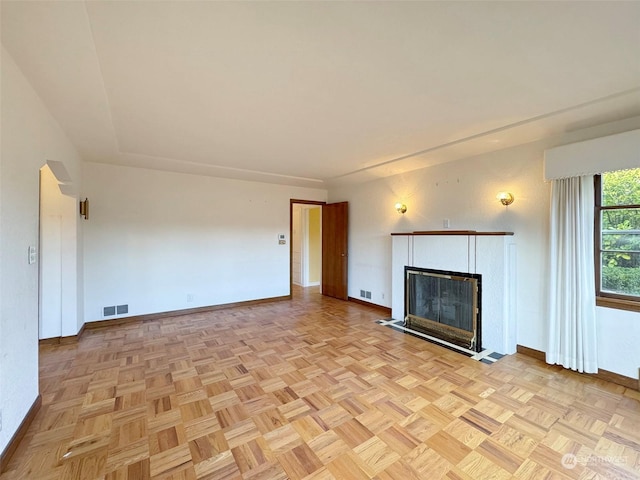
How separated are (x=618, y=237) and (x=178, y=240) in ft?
18.5

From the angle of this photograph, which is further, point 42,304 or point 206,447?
point 42,304

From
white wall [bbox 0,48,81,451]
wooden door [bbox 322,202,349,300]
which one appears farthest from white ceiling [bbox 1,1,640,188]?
wooden door [bbox 322,202,349,300]

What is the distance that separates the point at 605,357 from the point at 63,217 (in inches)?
243

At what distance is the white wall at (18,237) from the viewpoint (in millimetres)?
1606

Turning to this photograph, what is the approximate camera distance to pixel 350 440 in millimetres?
1822

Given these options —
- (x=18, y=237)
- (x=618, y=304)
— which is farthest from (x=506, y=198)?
(x=18, y=237)

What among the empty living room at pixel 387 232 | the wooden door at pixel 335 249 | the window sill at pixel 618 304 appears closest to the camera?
the empty living room at pixel 387 232

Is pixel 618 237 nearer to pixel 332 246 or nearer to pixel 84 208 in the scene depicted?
pixel 332 246

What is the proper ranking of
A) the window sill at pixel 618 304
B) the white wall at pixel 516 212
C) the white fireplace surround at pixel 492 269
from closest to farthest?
the window sill at pixel 618 304
the white wall at pixel 516 212
the white fireplace surround at pixel 492 269

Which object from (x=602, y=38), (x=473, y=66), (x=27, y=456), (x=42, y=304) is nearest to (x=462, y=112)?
(x=473, y=66)

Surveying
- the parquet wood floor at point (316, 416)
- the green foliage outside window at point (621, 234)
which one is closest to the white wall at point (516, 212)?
the green foliage outside window at point (621, 234)

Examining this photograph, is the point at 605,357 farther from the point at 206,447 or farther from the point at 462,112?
the point at 206,447

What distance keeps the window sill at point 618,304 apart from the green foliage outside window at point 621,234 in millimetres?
94

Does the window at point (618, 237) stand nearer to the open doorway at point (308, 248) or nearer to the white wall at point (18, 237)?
the white wall at point (18, 237)
